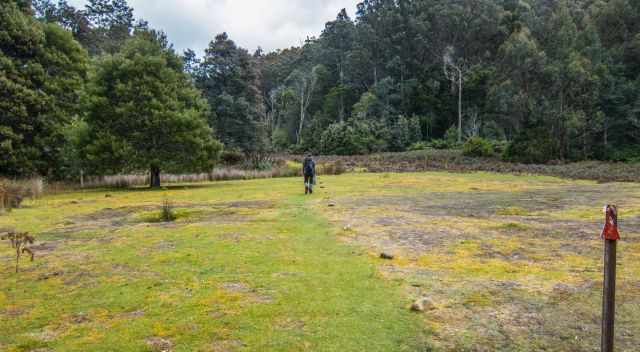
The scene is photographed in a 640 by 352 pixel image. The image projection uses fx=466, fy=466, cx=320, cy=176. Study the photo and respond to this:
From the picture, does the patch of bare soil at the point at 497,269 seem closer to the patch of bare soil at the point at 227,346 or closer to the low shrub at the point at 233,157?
the patch of bare soil at the point at 227,346

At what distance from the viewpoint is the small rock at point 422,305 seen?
4723 mm

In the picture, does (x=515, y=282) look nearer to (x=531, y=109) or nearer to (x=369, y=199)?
(x=369, y=199)

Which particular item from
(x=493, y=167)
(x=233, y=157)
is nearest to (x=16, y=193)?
(x=233, y=157)

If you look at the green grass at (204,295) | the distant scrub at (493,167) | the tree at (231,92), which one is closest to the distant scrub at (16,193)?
the green grass at (204,295)

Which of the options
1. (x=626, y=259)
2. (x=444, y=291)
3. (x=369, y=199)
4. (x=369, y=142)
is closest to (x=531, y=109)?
(x=369, y=142)

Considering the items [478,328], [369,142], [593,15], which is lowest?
[478,328]

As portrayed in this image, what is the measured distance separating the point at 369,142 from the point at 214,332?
167 feet

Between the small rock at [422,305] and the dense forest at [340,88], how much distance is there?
18125 millimetres

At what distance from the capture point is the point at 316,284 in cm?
562

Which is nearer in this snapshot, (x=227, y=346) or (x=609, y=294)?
(x=609, y=294)

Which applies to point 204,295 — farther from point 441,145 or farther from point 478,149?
point 441,145

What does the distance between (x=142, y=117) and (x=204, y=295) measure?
1753 cm

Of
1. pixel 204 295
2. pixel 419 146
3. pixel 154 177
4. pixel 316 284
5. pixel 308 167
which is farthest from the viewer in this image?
pixel 419 146

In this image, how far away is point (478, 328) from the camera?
4.37 metres
